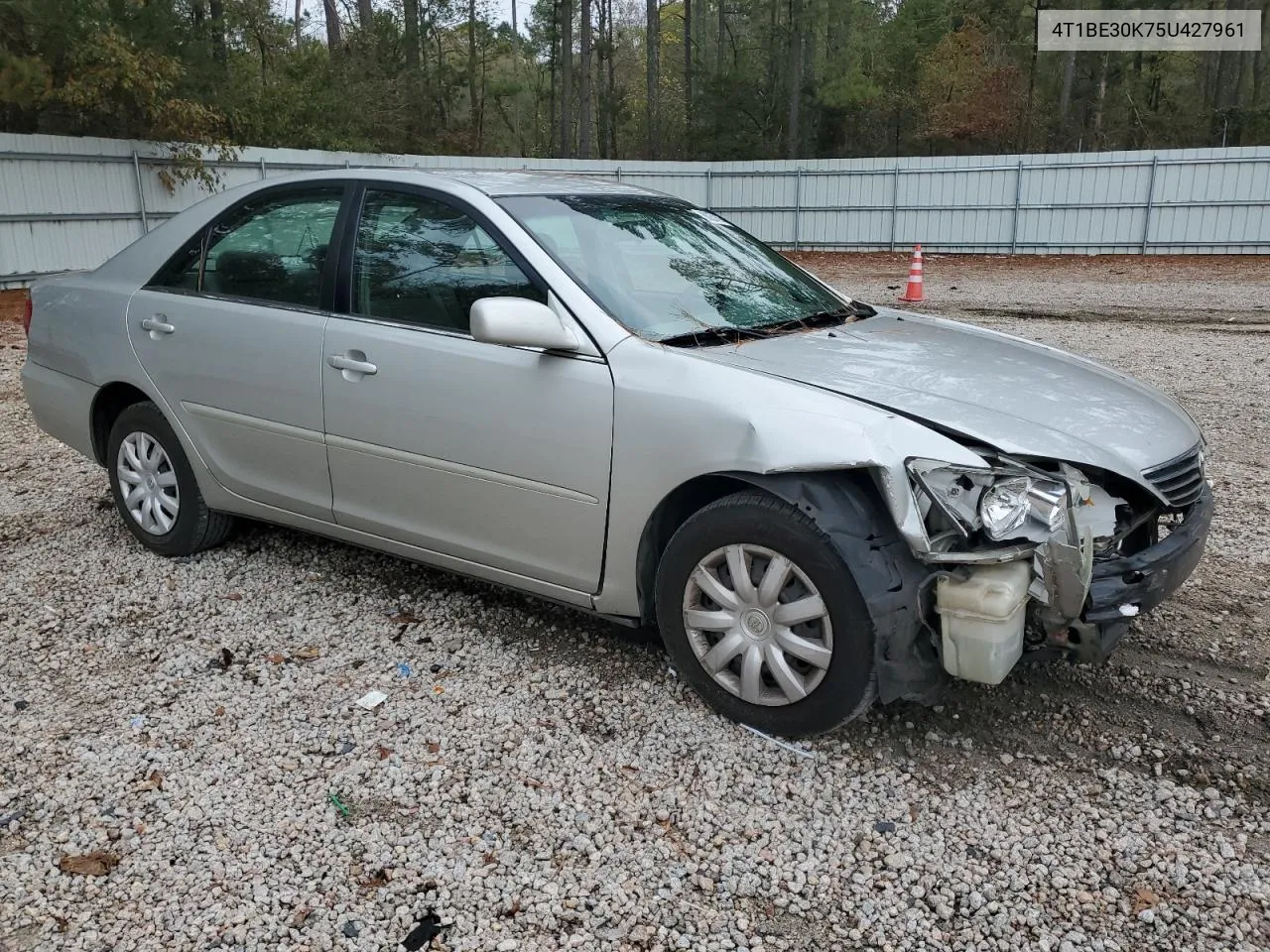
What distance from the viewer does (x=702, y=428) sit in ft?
10.1

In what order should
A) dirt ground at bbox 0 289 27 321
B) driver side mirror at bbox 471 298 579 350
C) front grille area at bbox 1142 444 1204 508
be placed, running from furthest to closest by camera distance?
dirt ground at bbox 0 289 27 321 < driver side mirror at bbox 471 298 579 350 < front grille area at bbox 1142 444 1204 508

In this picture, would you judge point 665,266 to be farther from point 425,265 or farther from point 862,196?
point 862,196

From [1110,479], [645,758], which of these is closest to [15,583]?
[645,758]

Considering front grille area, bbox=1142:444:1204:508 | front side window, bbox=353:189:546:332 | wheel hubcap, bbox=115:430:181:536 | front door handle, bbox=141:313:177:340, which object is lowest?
wheel hubcap, bbox=115:430:181:536

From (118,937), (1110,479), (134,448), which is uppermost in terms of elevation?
(1110,479)

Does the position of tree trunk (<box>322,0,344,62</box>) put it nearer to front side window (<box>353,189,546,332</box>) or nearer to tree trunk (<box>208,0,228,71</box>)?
tree trunk (<box>208,0,228,71</box>)

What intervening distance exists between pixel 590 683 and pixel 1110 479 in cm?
180

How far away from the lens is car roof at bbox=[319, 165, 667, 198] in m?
3.88

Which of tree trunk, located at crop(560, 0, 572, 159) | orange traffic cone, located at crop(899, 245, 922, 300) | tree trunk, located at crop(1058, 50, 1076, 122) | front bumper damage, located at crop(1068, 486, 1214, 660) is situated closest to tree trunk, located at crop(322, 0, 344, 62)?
tree trunk, located at crop(560, 0, 572, 159)

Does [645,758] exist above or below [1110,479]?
below

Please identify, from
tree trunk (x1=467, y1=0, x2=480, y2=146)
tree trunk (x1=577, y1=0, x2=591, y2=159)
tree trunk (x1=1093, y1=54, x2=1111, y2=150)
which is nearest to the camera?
tree trunk (x1=577, y1=0, x2=591, y2=159)

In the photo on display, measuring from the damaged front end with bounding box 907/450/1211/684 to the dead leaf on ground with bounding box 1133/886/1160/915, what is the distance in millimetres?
595

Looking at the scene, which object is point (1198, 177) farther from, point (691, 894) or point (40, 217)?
point (691, 894)

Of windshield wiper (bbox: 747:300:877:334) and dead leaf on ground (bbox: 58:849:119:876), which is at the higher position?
windshield wiper (bbox: 747:300:877:334)
